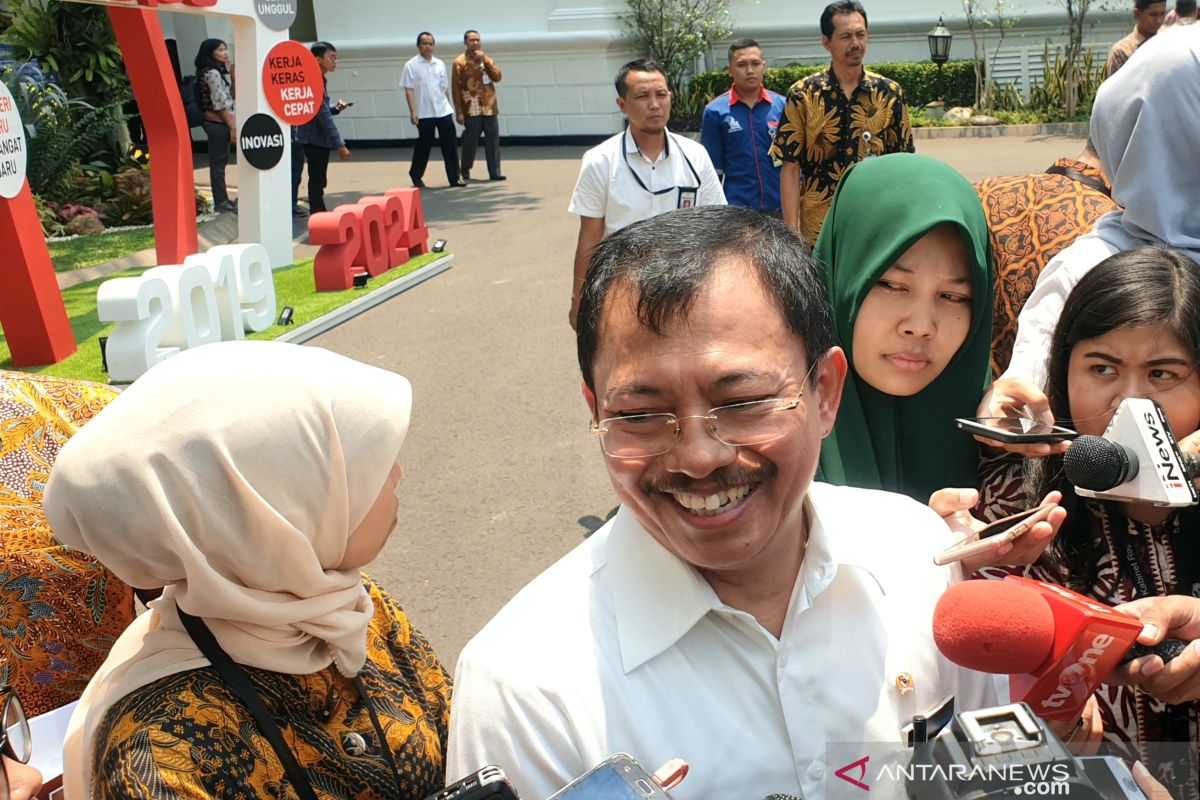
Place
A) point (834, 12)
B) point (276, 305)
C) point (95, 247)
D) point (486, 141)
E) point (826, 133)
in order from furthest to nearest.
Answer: point (486, 141) → point (95, 247) → point (276, 305) → point (834, 12) → point (826, 133)

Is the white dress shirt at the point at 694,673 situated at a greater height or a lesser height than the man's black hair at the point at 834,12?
lesser

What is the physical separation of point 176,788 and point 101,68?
16.4 m

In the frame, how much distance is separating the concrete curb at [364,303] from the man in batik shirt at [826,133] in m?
3.78

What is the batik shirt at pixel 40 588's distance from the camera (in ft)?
7.10

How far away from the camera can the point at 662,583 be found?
1.49 m

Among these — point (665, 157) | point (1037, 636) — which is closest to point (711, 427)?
point (1037, 636)

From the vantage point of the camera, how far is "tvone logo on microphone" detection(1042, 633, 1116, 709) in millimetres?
1364

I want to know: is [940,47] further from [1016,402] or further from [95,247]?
[1016,402]

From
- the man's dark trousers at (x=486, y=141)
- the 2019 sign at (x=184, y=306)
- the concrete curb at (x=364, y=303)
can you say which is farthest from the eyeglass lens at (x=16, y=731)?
the man's dark trousers at (x=486, y=141)

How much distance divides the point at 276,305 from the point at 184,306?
151 centimetres

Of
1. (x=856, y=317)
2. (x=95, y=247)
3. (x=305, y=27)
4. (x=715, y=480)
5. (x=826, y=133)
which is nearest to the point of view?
(x=715, y=480)

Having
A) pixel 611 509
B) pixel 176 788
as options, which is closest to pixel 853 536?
pixel 176 788

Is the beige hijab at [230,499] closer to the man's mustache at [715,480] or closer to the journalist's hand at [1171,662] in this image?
the man's mustache at [715,480]

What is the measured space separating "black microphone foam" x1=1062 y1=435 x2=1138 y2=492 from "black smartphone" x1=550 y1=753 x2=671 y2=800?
0.88m
